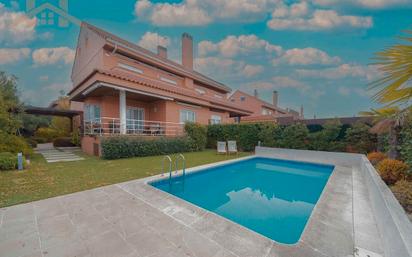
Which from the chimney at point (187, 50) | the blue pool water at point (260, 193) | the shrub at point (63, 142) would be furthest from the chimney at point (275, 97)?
the shrub at point (63, 142)

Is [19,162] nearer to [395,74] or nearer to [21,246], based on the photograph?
[21,246]

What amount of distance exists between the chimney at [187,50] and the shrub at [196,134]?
11.4 m

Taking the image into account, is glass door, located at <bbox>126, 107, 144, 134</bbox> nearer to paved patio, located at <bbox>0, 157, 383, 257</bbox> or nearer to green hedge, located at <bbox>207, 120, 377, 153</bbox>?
green hedge, located at <bbox>207, 120, 377, 153</bbox>

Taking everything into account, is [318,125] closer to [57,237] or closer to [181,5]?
[181,5]

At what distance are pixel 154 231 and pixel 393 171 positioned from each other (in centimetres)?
633

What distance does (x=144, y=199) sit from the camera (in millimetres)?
4586

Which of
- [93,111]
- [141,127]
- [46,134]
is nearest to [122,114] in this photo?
[141,127]

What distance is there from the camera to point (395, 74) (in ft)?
5.89

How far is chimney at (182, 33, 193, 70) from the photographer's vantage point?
2378cm

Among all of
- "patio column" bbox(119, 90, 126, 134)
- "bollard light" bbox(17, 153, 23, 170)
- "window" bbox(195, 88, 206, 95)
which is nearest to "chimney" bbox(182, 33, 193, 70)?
"window" bbox(195, 88, 206, 95)

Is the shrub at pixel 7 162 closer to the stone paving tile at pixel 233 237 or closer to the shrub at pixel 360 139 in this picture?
the stone paving tile at pixel 233 237

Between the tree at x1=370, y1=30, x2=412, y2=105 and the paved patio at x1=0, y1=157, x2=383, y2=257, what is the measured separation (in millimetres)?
2206

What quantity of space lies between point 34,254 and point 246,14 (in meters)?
15.3

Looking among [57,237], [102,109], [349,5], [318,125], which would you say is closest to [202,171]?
[57,237]
